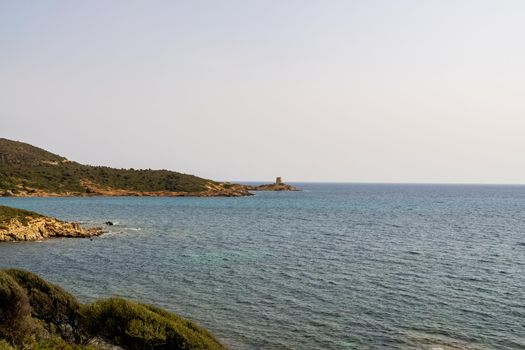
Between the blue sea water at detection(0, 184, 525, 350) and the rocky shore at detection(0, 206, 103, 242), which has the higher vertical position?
the rocky shore at detection(0, 206, 103, 242)

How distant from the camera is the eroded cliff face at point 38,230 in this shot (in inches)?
2625

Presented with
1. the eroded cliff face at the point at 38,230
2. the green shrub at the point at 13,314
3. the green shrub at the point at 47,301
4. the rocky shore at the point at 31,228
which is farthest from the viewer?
the rocky shore at the point at 31,228

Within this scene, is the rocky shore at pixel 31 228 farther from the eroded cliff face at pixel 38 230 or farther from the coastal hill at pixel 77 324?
the coastal hill at pixel 77 324

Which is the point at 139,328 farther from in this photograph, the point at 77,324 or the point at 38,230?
the point at 38,230

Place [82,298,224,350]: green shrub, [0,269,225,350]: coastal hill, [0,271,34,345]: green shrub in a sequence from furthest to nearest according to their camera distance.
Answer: [82,298,224,350]: green shrub
[0,269,225,350]: coastal hill
[0,271,34,345]: green shrub

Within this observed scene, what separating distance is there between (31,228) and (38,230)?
1472 mm

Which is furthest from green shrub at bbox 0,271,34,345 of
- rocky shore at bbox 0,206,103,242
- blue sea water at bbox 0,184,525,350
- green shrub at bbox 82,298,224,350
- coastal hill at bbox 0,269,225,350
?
rocky shore at bbox 0,206,103,242

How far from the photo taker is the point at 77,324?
19.4m

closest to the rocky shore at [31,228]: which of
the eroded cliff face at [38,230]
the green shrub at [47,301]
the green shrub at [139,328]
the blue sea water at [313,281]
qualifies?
the eroded cliff face at [38,230]

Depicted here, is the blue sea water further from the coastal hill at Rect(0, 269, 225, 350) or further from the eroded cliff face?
the coastal hill at Rect(0, 269, 225, 350)

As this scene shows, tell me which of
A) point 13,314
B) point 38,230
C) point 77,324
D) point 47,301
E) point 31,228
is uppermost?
point 13,314

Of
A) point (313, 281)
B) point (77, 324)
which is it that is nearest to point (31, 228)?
point (313, 281)

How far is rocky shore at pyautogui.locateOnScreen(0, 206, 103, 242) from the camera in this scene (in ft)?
219

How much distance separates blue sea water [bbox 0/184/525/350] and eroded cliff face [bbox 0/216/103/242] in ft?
12.3
